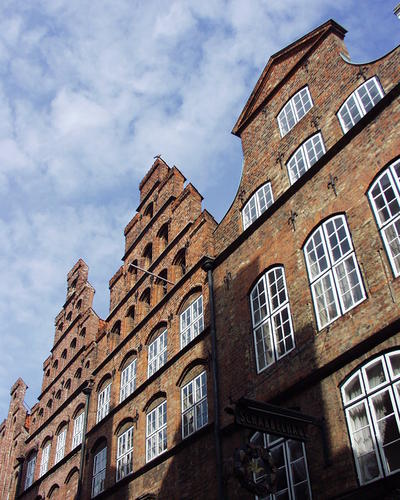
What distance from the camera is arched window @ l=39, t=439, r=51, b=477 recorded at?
19100mm

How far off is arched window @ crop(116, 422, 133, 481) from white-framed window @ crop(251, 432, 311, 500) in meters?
5.51

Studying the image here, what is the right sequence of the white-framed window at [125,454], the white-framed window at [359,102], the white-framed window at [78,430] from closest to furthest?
1. the white-framed window at [359,102]
2. the white-framed window at [125,454]
3. the white-framed window at [78,430]

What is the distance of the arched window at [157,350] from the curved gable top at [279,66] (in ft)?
16.9

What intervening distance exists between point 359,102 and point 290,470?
6265 mm

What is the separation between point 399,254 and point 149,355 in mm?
8155

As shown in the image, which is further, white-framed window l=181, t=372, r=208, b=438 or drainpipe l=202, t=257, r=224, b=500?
white-framed window l=181, t=372, r=208, b=438

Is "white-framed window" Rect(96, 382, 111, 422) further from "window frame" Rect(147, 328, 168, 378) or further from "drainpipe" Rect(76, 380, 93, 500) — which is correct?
"window frame" Rect(147, 328, 168, 378)

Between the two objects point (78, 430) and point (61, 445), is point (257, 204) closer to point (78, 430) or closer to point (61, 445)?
point (78, 430)

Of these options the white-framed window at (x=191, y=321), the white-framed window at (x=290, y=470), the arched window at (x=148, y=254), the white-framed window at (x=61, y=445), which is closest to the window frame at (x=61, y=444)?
the white-framed window at (x=61, y=445)

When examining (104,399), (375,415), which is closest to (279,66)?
(375,415)

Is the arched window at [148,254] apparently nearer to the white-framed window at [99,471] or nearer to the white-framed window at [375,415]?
the white-framed window at [99,471]

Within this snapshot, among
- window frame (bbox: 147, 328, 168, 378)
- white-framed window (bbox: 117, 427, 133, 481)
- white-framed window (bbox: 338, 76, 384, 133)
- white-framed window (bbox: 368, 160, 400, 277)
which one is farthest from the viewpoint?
window frame (bbox: 147, 328, 168, 378)

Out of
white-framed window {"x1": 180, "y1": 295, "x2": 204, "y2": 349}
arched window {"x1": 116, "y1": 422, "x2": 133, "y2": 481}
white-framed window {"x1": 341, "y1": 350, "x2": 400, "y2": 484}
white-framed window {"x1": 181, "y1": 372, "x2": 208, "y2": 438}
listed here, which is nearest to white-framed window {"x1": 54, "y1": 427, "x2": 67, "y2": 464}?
arched window {"x1": 116, "y1": 422, "x2": 133, "y2": 481}

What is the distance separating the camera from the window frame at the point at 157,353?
46.0 ft
